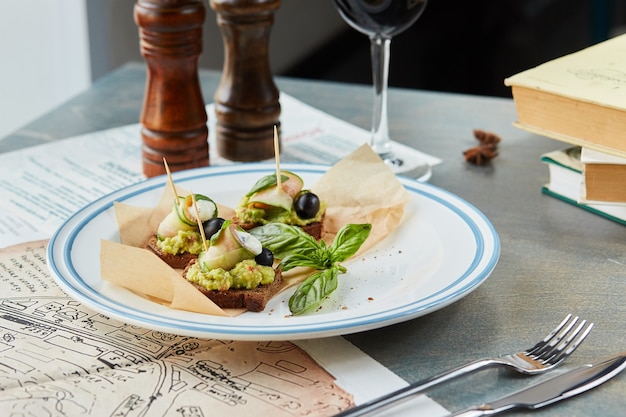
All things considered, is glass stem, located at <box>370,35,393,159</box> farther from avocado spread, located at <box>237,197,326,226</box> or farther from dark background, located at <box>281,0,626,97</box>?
dark background, located at <box>281,0,626,97</box>

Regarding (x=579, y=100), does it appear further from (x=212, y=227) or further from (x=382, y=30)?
(x=212, y=227)

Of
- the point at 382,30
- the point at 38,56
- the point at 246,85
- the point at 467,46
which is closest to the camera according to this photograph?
the point at 382,30

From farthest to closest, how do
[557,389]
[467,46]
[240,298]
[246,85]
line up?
[467,46], [246,85], [240,298], [557,389]

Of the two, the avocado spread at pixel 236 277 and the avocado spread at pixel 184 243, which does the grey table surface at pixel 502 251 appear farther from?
the avocado spread at pixel 184 243

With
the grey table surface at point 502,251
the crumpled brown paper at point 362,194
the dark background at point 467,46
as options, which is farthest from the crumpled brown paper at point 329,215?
the dark background at point 467,46

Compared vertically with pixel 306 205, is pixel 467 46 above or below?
below

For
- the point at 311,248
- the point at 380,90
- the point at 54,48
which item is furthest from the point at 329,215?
the point at 54,48

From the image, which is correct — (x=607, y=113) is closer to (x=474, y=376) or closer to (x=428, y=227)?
(x=428, y=227)
